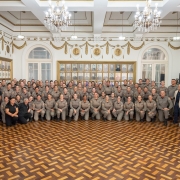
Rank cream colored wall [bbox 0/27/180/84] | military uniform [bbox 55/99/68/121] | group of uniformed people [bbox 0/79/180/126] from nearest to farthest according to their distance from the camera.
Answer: group of uniformed people [bbox 0/79/180/126] → military uniform [bbox 55/99/68/121] → cream colored wall [bbox 0/27/180/84]

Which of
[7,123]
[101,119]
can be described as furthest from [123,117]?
[7,123]

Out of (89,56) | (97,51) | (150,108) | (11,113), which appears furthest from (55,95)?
(97,51)

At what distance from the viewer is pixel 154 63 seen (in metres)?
12.5

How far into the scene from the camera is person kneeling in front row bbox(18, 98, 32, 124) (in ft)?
24.8

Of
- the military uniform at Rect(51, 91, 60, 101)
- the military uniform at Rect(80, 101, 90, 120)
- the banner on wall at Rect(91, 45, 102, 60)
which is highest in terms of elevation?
the banner on wall at Rect(91, 45, 102, 60)

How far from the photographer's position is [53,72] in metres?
12.4

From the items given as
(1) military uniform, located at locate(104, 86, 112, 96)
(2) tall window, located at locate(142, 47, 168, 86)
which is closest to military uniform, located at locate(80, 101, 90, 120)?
(1) military uniform, located at locate(104, 86, 112, 96)

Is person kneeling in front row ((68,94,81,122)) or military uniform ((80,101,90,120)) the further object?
military uniform ((80,101,90,120))

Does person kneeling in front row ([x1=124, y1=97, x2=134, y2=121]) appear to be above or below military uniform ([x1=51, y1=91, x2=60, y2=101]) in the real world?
below

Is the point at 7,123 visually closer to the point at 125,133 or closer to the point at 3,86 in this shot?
the point at 3,86

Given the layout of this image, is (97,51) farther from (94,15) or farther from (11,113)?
(11,113)

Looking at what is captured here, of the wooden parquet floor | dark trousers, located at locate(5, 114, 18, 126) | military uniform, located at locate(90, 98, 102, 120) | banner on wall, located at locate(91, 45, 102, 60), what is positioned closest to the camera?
the wooden parquet floor

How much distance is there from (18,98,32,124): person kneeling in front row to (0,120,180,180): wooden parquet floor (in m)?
0.37

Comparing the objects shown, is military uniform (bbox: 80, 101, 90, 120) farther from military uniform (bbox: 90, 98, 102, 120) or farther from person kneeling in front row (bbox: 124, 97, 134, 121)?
person kneeling in front row (bbox: 124, 97, 134, 121)
